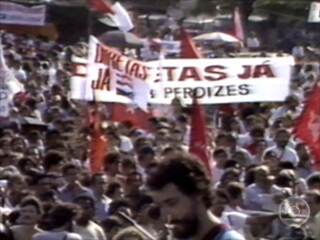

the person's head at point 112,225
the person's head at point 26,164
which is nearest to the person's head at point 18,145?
the person's head at point 26,164

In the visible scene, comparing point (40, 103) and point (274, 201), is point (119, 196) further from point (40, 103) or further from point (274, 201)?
point (40, 103)

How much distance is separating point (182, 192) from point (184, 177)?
0.08 metres

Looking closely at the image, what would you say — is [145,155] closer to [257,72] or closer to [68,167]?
[68,167]

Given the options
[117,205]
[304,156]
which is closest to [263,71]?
[304,156]

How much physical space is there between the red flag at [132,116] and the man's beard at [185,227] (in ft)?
33.6

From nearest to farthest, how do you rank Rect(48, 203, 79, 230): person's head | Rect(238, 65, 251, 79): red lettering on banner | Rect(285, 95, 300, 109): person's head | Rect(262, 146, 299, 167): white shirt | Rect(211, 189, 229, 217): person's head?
Rect(48, 203, 79, 230): person's head → Rect(211, 189, 229, 217): person's head → Rect(262, 146, 299, 167): white shirt → Rect(238, 65, 251, 79): red lettering on banner → Rect(285, 95, 300, 109): person's head

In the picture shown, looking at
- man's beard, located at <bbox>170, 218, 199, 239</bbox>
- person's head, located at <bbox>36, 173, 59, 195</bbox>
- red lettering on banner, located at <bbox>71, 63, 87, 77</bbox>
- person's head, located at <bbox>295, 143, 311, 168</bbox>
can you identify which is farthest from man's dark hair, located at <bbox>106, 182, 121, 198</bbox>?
red lettering on banner, located at <bbox>71, 63, 87, 77</bbox>

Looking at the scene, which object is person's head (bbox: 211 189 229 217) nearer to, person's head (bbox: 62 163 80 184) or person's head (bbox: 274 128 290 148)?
person's head (bbox: 62 163 80 184)

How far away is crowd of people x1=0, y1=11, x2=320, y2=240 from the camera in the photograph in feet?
19.1

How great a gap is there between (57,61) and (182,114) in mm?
12162

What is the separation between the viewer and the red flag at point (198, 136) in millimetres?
11992

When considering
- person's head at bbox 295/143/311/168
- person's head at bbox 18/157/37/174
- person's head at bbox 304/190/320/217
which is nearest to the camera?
person's head at bbox 304/190/320/217

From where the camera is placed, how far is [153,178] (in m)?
5.85

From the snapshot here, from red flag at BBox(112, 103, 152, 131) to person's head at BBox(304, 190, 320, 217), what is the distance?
19.6 ft
